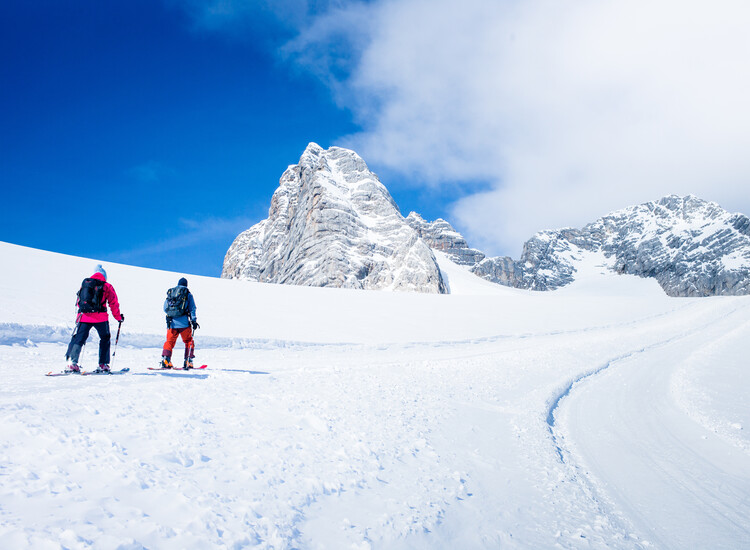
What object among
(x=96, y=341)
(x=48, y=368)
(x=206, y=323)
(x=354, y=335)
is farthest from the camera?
(x=354, y=335)

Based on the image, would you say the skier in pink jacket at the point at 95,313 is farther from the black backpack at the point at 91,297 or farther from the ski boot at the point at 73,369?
the ski boot at the point at 73,369

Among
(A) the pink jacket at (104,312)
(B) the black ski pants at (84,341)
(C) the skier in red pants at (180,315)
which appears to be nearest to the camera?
(B) the black ski pants at (84,341)

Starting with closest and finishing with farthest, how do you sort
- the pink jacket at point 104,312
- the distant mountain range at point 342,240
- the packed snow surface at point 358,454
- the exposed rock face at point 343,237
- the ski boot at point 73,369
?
the packed snow surface at point 358,454 < the ski boot at point 73,369 < the pink jacket at point 104,312 < the exposed rock face at point 343,237 < the distant mountain range at point 342,240

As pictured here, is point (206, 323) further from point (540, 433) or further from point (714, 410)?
point (714, 410)

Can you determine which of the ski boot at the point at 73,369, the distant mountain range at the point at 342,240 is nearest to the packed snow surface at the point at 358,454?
the ski boot at the point at 73,369

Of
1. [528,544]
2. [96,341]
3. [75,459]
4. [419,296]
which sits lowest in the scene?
[528,544]

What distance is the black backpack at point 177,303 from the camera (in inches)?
373

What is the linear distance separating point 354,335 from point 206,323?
21.0 ft

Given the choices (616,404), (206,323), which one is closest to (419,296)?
(206,323)

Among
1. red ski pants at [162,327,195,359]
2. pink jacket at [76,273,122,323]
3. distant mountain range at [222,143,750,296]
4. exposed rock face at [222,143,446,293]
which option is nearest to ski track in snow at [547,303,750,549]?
red ski pants at [162,327,195,359]

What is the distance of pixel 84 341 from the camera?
7629 mm

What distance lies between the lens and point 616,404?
898 centimetres

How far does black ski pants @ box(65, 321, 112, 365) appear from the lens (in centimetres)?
750

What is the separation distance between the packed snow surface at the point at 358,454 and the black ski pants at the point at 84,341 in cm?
68
